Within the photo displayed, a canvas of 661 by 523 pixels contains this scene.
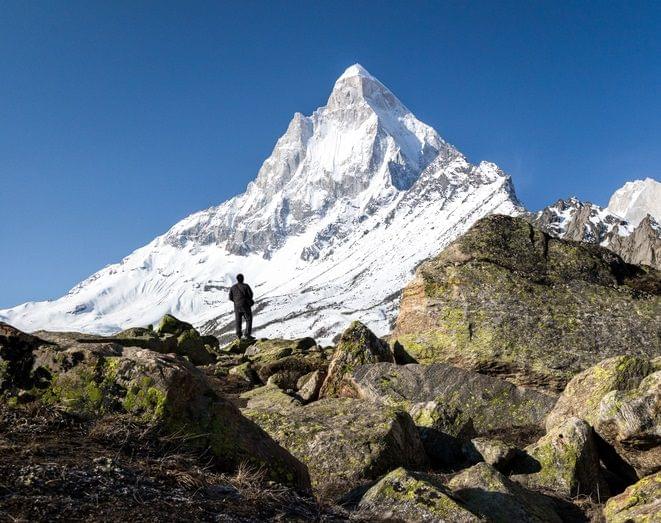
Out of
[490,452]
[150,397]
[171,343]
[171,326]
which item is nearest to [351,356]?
[490,452]

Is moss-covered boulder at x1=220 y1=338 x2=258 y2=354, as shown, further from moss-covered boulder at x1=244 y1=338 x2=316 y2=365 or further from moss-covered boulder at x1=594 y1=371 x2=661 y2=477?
moss-covered boulder at x1=594 y1=371 x2=661 y2=477

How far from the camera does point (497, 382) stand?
1341 centimetres

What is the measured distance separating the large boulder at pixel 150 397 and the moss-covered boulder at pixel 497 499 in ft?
7.41

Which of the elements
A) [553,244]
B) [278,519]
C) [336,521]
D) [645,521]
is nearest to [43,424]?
[278,519]

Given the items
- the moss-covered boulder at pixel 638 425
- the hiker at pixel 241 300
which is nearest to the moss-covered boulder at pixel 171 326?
the hiker at pixel 241 300

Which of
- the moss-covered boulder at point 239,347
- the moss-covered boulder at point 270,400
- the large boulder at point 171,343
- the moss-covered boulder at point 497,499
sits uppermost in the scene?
the moss-covered boulder at point 239,347

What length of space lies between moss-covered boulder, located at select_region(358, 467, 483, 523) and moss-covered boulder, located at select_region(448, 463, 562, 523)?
379 mm

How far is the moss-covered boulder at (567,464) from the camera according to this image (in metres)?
8.92

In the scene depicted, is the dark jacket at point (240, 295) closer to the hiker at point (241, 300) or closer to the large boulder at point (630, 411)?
the hiker at point (241, 300)

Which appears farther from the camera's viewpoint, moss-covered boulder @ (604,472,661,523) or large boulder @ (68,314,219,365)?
large boulder @ (68,314,219,365)

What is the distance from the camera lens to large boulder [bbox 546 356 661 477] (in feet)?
Answer: 30.5

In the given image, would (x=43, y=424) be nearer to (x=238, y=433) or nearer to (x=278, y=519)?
(x=238, y=433)

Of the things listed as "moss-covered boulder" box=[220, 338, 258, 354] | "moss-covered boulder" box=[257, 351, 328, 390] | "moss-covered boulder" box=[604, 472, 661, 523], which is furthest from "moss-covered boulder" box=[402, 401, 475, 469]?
"moss-covered boulder" box=[220, 338, 258, 354]

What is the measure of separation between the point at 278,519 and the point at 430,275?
1257 centimetres
